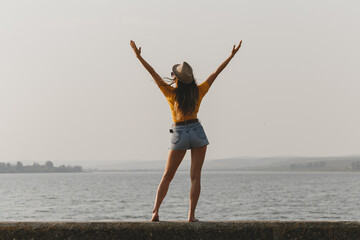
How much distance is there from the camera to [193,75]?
6090mm

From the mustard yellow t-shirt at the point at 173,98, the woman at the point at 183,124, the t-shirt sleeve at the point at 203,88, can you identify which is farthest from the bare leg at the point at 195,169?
the t-shirt sleeve at the point at 203,88

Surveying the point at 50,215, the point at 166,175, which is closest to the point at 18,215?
the point at 50,215

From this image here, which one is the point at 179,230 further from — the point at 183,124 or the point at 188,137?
the point at 183,124

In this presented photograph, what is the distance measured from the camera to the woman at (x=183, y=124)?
19.3 ft

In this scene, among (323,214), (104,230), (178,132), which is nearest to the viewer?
(104,230)

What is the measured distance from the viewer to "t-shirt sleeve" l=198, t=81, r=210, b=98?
610 cm

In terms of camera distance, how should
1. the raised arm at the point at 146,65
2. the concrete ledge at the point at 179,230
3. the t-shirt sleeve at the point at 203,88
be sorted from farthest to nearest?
→ the t-shirt sleeve at the point at 203,88 < the raised arm at the point at 146,65 < the concrete ledge at the point at 179,230

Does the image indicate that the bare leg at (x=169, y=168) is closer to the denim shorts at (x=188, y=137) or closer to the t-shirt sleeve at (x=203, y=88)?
the denim shorts at (x=188, y=137)

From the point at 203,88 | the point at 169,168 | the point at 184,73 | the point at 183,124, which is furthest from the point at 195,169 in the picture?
the point at 184,73

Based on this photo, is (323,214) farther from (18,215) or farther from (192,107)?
(192,107)

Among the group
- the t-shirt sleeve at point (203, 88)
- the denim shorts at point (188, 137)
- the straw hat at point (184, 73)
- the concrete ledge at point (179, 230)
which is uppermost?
the straw hat at point (184, 73)

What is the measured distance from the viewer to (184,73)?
5934 mm

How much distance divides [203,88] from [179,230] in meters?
1.70

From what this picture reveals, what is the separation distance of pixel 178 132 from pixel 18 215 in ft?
149
